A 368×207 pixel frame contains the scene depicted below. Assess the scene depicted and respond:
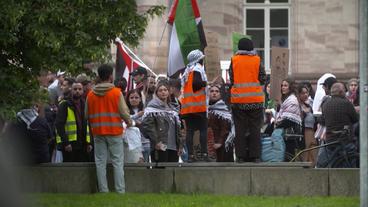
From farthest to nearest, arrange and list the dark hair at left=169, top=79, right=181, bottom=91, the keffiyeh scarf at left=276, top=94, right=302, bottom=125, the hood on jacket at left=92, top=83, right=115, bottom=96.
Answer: the keffiyeh scarf at left=276, top=94, right=302, bottom=125, the dark hair at left=169, top=79, right=181, bottom=91, the hood on jacket at left=92, top=83, right=115, bottom=96

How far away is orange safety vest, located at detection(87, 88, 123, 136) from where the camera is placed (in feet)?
40.4

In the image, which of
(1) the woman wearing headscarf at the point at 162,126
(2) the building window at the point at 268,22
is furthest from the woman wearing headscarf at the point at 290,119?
(2) the building window at the point at 268,22

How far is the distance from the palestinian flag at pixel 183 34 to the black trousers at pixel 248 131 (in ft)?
10.4

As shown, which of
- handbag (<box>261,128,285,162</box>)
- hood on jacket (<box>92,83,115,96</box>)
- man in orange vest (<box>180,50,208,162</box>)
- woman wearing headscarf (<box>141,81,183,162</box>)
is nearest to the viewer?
hood on jacket (<box>92,83,115,96</box>)

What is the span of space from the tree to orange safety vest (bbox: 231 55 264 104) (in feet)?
5.96

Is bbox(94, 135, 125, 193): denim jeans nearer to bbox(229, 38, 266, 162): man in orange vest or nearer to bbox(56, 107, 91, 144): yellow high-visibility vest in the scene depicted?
bbox(56, 107, 91, 144): yellow high-visibility vest

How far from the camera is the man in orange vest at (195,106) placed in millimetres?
13125

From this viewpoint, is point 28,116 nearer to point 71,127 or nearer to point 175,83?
point 71,127

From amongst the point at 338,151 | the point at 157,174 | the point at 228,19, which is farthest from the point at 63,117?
the point at 228,19

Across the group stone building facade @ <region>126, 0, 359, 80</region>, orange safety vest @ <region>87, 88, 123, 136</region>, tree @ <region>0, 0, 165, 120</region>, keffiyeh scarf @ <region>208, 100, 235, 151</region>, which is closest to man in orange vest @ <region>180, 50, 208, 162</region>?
keffiyeh scarf @ <region>208, 100, 235, 151</region>

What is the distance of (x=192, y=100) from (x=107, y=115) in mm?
1415

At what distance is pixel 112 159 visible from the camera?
12273 millimetres

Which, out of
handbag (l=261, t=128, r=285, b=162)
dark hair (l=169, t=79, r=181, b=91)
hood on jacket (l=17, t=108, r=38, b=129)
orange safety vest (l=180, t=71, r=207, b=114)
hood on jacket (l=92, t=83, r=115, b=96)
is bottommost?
handbag (l=261, t=128, r=285, b=162)

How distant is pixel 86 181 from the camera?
12.5 metres
